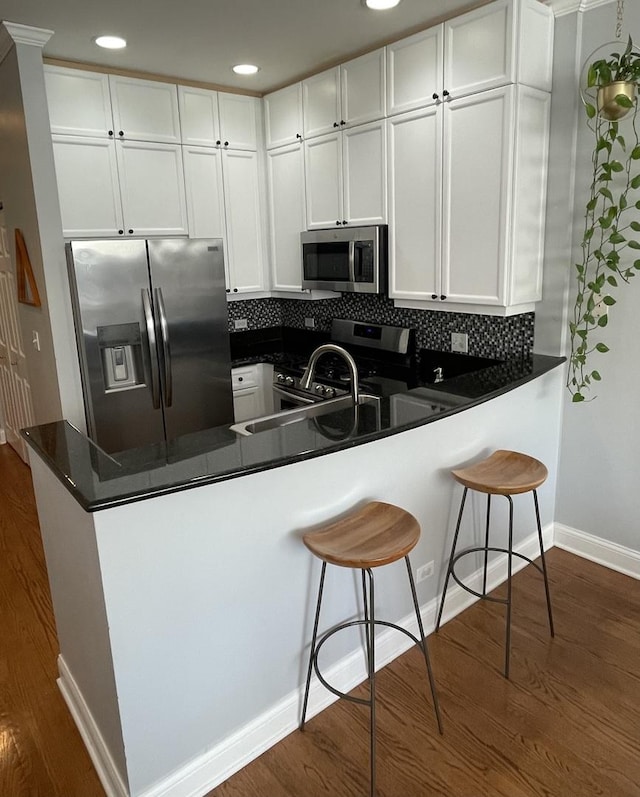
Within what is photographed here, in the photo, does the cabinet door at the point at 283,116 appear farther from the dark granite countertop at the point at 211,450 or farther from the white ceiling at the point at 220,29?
the dark granite countertop at the point at 211,450

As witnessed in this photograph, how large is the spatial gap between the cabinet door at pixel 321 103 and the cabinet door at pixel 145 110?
30.0 inches

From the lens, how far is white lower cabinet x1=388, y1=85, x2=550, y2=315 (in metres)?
2.56

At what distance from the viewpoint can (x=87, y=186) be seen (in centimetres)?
323

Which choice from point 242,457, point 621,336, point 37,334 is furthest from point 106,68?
point 621,336

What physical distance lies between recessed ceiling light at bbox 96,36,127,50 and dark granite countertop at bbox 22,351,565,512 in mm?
1928

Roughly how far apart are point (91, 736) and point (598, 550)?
242cm

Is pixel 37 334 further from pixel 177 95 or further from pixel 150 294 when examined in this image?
pixel 177 95

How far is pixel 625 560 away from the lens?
2.89 metres

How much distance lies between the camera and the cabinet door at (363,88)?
296cm

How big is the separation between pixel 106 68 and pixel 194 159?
0.65m

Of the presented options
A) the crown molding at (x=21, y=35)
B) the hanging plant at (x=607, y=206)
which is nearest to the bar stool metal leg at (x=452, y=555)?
the hanging plant at (x=607, y=206)

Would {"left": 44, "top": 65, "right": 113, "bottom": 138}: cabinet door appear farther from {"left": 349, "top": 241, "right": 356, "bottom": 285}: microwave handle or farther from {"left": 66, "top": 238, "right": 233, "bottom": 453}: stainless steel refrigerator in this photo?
{"left": 349, "top": 241, "right": 356, "bottom": 285}: microwave handle

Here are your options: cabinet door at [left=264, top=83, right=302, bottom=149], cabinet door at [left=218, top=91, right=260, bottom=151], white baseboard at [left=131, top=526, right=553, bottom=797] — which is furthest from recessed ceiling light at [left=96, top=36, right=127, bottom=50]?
white baseboard at [left=131, top=526, right=553, bottom=797]

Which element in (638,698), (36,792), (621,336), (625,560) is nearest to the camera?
(36,792)
